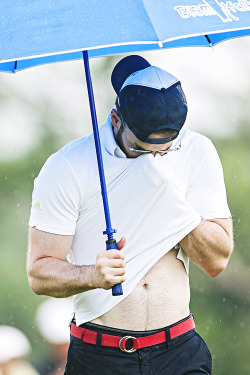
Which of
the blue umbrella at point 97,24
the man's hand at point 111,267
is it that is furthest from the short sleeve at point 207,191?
the blue umbrella at point 97,24

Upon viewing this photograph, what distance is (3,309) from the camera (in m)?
10.9

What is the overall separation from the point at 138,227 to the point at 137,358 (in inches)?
20.9

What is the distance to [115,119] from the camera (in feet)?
13.8

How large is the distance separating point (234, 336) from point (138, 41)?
880 centimetres

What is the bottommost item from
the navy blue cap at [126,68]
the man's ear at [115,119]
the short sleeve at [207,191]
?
the short sleeve at [207,191]

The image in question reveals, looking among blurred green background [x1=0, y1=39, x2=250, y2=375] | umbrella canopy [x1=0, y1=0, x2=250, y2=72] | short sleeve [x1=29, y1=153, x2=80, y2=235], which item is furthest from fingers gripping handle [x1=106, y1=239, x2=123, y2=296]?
blurred green background [x1=0, y1=39, x2=250, y2=375]

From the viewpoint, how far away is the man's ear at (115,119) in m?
4.18

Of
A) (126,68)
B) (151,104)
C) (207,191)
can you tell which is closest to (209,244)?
(207,191)

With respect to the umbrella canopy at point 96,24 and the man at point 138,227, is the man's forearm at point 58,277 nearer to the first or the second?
the man at point 138,227

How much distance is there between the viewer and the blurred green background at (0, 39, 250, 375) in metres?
10.9

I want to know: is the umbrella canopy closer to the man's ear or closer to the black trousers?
the man's ear

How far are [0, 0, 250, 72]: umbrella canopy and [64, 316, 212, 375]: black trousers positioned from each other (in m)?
1.31

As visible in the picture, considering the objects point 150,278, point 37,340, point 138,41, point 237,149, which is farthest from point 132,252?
point 237,149

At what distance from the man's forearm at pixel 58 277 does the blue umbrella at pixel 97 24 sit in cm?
91
